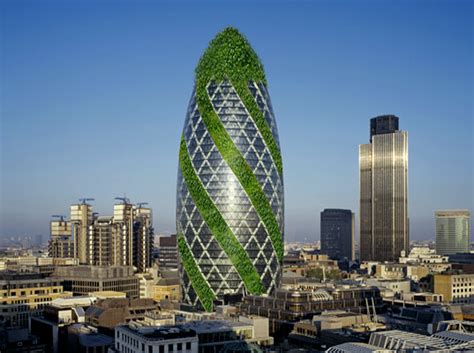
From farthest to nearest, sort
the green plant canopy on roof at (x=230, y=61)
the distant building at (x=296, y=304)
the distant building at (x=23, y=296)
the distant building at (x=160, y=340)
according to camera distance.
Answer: the distant building at (x=23, y=296), the green plant canopy on roof at (x=230, y=61), the distant building at (x=296, y=304), the distant building at (x=160, y=340)

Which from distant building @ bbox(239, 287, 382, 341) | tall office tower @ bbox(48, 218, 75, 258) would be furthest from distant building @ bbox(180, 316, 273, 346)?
tall office tower @ bbox(48, 218, 75, 258)

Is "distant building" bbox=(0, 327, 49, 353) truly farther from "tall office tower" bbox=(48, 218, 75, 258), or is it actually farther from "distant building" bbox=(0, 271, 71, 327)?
"tall office tower" bbox=(48, 218, 75, 258)

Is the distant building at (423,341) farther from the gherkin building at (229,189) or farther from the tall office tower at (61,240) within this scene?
the tall office tower at (61,240)

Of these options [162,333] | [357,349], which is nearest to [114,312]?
[162,333]

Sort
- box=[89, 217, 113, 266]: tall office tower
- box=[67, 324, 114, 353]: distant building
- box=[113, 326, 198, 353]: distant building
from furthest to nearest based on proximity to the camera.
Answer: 1. box=[89, 217, 113, 266]: tall office tower
2. box=[67, 324, 114, 353]: distant building
3. box=[113, 326, 198, 353]: distant building

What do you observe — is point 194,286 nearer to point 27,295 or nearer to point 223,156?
point 223,156

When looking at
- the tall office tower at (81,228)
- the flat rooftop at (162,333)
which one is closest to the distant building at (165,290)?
the tall office tower at (81,228)
